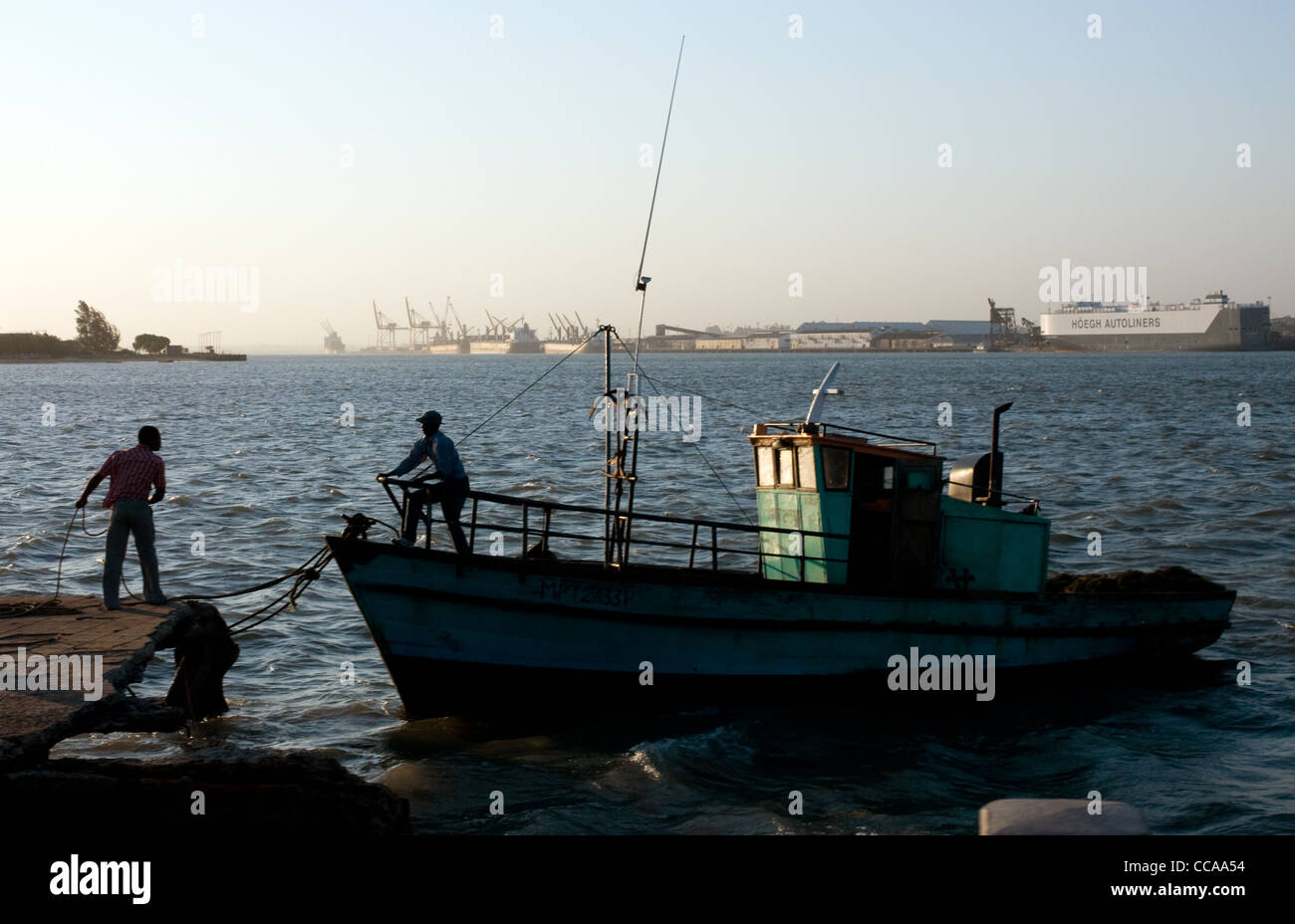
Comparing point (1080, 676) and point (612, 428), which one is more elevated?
point (612, 428)

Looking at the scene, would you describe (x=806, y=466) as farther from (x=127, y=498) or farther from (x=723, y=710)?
(x=127, y=498)

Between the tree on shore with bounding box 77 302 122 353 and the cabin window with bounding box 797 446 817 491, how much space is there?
195458 millimetres

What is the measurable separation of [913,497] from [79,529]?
18.6 m

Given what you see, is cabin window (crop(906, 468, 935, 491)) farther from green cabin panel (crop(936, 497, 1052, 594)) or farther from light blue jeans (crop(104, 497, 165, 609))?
light blue jeans (crop(104, 497, 165, 609))

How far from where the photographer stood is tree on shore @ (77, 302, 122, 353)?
18726 centimetres

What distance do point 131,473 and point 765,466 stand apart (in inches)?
291

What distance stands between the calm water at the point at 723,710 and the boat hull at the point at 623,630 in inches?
15.9

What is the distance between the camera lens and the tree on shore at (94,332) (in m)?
187

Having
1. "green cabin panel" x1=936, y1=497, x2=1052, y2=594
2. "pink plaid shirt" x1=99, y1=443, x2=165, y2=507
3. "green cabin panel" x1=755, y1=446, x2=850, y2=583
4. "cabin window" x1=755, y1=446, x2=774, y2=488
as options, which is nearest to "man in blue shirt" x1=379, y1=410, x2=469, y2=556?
"pink plaid shirt" x1=99, y1=443, x2=165, y2=507

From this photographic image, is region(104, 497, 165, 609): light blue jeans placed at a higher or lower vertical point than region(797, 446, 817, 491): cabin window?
lower

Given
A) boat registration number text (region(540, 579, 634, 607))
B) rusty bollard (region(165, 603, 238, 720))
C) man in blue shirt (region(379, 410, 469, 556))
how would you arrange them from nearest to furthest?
rusty bollard (region(165, 603, 238, 720)), man in blue shirt (region(379, 410, 469, 556)), boat registration number text (region(540, 579, 634, 607))

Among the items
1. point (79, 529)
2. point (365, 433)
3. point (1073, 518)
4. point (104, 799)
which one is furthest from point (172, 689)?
point (365, 433)
